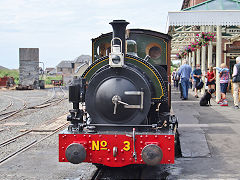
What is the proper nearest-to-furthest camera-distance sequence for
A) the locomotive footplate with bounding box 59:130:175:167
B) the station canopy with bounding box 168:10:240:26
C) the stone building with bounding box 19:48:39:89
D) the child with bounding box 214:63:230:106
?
the locomotive footplate with bounding box 59:130:175:167, the station canopy with bounding box 168:10:240:26, the child with bounding box 214:63:230:106, the stone building with bounding box 19:48:39:89

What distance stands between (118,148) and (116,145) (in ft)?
0.16

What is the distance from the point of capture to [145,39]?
5.95 meters

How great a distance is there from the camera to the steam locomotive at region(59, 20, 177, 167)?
4.49 m

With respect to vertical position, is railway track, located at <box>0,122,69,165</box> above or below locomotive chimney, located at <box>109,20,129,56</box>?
below

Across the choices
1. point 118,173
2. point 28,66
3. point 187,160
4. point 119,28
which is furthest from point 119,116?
point 28,66

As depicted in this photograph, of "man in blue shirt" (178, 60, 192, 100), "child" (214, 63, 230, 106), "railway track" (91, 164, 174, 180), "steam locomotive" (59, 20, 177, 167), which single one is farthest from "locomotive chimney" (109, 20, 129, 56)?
"man in blue shirt" (178, 60, 192, 100)

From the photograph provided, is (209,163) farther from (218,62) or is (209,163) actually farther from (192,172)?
(218,62)

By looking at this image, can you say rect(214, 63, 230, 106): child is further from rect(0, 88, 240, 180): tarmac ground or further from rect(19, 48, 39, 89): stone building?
rect(19, 48, 39, 89): stone building

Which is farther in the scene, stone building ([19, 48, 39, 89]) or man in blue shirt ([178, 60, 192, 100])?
stone building ([19, 48, 39, 89])

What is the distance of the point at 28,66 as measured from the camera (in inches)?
1528

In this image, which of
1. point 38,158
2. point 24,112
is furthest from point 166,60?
point 24,112

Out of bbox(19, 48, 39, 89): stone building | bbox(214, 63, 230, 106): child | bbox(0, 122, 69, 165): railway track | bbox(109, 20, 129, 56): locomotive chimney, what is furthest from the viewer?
bbox(19, 48, 39, 89): stone building

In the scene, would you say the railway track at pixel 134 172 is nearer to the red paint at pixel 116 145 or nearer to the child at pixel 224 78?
the red paint at pixel 116 145

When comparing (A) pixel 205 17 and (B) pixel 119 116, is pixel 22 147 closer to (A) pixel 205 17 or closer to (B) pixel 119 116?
(B) pixel 119 116
